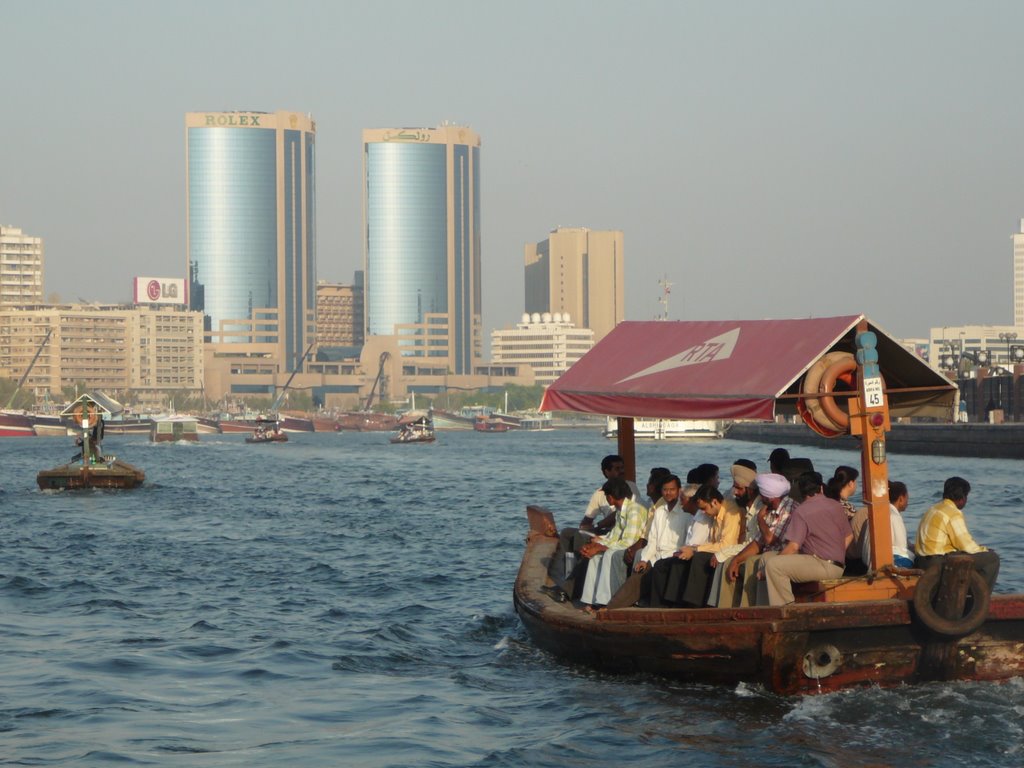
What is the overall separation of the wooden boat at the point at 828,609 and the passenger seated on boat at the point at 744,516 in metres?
0.58

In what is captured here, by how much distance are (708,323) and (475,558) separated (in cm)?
1406

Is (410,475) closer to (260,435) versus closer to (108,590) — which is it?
(108,590)

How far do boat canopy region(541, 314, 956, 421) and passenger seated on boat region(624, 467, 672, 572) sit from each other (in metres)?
0.78

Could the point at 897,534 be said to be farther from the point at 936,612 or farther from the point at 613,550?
the point at 613,550

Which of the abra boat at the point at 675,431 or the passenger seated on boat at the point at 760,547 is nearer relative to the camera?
the passenger seated on boat at the point at 760,547

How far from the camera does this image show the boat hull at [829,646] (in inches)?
520

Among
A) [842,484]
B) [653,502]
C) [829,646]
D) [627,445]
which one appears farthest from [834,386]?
[627,445]

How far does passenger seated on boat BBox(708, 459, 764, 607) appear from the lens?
1430 centimetres

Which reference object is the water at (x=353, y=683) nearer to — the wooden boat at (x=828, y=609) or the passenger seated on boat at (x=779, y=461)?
the wooden boat at (x=828, y=609)

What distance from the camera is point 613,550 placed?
16078 millimetres

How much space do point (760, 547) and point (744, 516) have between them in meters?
0.52

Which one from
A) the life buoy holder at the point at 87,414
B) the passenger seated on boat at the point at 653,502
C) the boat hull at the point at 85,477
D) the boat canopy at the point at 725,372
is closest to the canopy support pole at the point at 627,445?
the boat canopy at the point at 725,372

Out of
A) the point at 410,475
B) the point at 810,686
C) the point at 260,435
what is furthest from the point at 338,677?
the point at 260,435

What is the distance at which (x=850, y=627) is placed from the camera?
43.3 ft
